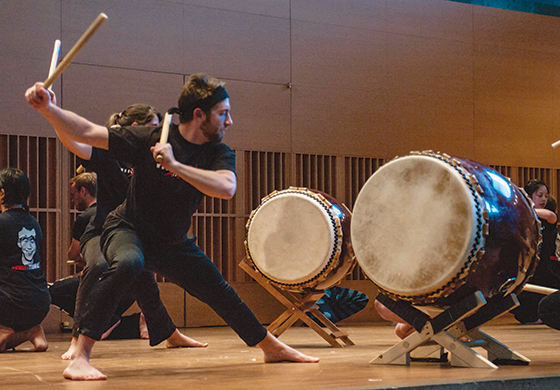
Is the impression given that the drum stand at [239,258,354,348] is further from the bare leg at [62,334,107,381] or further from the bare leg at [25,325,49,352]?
the bare leg at [62,334,107,381]

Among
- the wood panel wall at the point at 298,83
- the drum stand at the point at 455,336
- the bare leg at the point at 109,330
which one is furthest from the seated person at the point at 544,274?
the bare leg at the point at 109,330

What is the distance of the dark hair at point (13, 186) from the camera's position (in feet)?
12.0

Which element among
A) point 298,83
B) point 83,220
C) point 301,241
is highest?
point 298,83

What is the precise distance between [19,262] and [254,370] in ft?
5.68

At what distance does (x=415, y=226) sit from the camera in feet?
8.55

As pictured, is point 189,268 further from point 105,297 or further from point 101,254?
point 101,254

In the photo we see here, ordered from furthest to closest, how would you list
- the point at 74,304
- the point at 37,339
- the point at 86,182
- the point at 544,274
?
the point at 544,274 < the point at 74,304 < the point at 86,182 < the point at 37,339

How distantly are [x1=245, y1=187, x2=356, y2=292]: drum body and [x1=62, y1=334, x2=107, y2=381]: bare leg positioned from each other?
152 cm

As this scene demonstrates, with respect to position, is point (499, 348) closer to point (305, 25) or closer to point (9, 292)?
point (9, 292)

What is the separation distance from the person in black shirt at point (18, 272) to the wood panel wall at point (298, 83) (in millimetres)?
1538

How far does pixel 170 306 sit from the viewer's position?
5598 millimetres

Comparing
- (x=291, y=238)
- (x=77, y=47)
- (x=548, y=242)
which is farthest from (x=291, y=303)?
(x=548, y=242)

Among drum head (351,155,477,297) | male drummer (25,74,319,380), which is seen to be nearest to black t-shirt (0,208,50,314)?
male drummer (25,74,319,380)

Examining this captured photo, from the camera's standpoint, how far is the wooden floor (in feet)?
7.01
